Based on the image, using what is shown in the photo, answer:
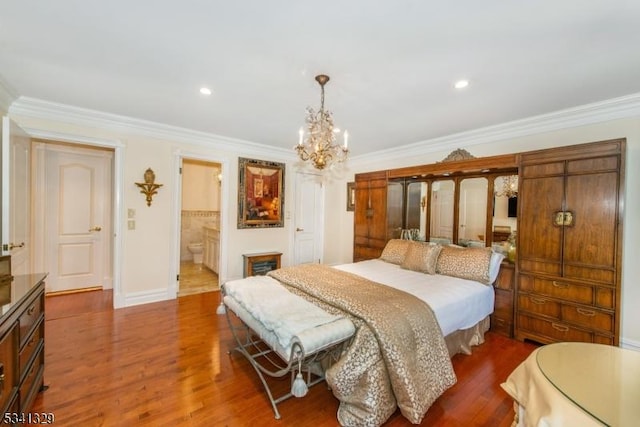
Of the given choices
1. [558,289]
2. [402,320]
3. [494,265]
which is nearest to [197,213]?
[402,320]

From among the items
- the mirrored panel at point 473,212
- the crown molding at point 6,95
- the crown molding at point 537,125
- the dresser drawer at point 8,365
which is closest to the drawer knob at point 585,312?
the mirrored panel at point 473,212

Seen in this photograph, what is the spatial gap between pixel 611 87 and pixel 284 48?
2.78 metres

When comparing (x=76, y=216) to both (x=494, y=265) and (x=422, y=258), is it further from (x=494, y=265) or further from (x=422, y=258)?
(x=494, y=265)

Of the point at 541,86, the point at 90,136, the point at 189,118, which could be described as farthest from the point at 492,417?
the point at 90,136

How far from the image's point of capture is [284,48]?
1.86m

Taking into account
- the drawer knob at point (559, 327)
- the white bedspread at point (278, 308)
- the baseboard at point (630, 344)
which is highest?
the white bedspread at point (278, 308)

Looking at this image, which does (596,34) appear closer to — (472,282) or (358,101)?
(358,101)

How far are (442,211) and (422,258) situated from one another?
1.06 metres

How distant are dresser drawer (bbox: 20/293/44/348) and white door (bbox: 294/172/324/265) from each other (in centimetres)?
367

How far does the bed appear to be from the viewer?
1738mm

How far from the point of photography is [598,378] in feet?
4.37

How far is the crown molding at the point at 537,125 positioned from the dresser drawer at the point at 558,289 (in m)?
1.66

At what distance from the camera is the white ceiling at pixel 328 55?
1525 mm

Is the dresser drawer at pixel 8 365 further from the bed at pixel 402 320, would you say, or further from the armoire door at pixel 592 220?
the armoire door at pixel 592 220
